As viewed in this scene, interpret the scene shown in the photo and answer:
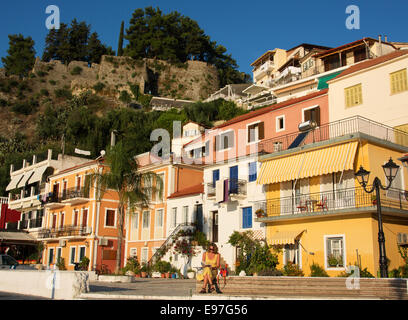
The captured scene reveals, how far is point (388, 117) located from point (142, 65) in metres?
78.9

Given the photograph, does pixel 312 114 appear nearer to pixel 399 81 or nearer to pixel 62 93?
pixel 399 81

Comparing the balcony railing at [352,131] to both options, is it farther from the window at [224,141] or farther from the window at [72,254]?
the window at [72,254]

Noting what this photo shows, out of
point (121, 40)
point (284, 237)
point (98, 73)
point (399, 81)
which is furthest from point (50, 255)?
point (121, 40)

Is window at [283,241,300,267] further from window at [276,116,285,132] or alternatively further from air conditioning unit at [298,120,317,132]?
window at [276,116,285,132]

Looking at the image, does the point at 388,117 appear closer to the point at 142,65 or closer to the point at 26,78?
the point at 142,65

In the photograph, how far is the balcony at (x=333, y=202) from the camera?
21969mm

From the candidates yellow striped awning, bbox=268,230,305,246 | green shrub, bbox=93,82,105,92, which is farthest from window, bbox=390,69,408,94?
green shrub, bbox=93,82,105,92

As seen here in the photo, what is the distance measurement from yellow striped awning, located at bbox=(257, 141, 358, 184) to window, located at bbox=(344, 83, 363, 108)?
20.1 feet

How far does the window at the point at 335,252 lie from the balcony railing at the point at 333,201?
4.93 ft

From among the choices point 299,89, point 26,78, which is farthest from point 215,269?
point 26,78

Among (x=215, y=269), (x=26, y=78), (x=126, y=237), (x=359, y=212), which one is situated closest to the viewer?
(x=215, y=269)

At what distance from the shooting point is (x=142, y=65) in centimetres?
9981

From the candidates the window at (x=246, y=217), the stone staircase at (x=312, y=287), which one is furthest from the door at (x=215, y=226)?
the stone staircase at (x=312, y=287)

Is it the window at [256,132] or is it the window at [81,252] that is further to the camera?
the window at [81,252]
